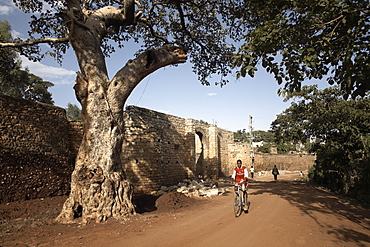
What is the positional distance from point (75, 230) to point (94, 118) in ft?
10.0

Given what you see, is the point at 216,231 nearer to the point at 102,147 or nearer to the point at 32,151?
the point at 102,147

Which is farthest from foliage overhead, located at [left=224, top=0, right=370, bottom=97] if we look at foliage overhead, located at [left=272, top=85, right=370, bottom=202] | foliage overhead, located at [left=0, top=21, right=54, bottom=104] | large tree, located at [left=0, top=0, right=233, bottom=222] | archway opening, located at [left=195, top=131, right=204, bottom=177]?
foliage overhead, located at [left=0, top=21, right=54, bottom=104]

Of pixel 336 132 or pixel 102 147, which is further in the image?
pixel 336 132

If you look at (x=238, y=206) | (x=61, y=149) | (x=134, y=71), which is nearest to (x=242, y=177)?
(x=238, y=206)

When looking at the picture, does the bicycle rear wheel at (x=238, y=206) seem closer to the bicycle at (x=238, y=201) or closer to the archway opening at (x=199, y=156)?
the bicycle at (x=238, y=201)

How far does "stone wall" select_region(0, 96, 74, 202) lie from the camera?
8.23 metres

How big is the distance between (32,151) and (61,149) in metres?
1.34

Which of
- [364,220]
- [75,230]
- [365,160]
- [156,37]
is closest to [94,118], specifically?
[75,230]

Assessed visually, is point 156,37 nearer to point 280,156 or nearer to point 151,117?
point 151,117

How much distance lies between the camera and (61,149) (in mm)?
10289

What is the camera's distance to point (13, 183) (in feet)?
26.9

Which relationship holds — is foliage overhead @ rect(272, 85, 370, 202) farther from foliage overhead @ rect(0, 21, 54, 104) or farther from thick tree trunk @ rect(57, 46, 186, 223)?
foliage overhead @ rect(0, 21, 54, 104)

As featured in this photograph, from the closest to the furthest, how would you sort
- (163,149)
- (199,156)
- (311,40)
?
(311,40)
(163,149)
(199,156)

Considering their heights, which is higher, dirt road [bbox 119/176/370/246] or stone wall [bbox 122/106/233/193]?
stone wall [bbox 122/106/233/193]
